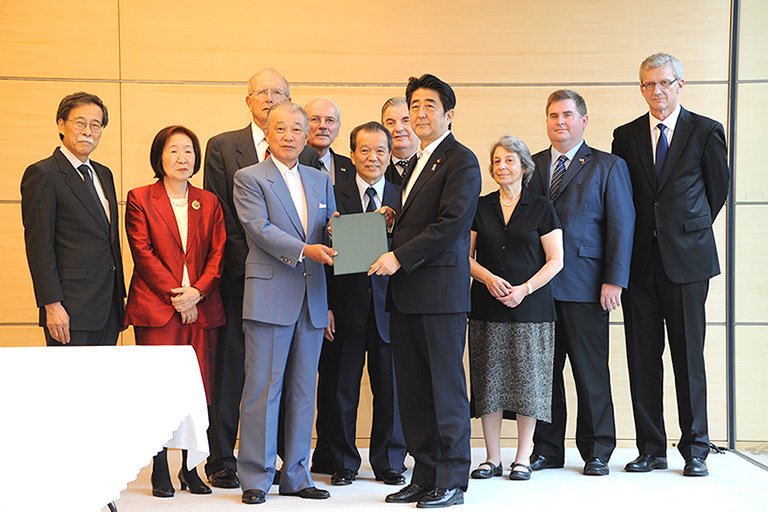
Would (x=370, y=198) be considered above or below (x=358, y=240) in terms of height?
above

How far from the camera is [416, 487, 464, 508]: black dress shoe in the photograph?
134 inches

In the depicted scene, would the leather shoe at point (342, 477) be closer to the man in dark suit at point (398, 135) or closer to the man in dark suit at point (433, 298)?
the man in dark suit at point (433, 298)

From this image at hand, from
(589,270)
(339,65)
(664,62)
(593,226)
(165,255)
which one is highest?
(339,65)

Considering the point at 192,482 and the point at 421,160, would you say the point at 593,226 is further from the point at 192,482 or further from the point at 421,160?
the point at 192,482

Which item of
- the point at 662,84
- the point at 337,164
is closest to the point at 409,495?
the point at 337,164

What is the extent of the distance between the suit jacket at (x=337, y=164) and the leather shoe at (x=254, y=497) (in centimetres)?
174

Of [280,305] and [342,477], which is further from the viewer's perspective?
[342,477]

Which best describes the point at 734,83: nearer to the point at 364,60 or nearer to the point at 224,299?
the point at 364,60

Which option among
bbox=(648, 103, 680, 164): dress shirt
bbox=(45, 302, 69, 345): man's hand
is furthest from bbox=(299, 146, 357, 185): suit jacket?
bbox=(648, 103, 680, 164): dress shirt

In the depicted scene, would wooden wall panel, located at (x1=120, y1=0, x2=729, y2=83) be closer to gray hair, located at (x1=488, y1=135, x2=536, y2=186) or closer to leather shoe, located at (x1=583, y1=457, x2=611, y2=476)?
gray hair, located at (x1=488, y1=135, x2=536, y2=186)

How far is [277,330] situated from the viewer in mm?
3648

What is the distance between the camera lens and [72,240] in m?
3.73

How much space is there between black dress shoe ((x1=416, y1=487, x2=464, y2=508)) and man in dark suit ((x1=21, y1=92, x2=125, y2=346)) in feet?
5.81

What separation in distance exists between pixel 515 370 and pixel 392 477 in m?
0.86
